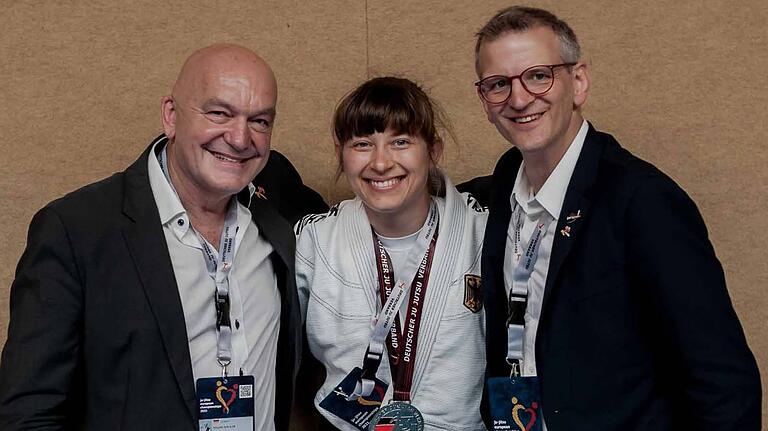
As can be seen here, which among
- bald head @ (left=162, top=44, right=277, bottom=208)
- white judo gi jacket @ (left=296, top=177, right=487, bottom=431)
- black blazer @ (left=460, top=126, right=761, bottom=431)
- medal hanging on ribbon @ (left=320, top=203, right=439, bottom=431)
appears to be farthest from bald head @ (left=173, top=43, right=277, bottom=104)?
black blazer @ (left=460, top=126, right=761, bottom=431)

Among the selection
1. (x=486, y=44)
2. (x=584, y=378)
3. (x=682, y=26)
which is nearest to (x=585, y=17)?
(x=682, y=26)

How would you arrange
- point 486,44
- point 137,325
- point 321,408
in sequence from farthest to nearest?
1. point 321,408
2. point 486,44
3. point 137,325

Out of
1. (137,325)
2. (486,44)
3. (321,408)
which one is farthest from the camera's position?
(321,408)

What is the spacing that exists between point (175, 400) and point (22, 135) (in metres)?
1.51

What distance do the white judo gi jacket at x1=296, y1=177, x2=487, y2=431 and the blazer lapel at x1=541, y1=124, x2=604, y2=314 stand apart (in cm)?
42

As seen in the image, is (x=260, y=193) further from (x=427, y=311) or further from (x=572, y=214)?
(x=572, y=214)

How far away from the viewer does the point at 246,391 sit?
228cm

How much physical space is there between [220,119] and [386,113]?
51 cm

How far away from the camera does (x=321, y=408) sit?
2.56m

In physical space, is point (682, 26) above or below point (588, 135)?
above

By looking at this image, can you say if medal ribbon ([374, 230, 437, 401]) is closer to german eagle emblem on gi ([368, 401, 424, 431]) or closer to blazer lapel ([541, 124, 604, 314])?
german eagle emblem on gi ([368, 401, 424, 431])

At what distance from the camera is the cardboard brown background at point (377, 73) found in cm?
309

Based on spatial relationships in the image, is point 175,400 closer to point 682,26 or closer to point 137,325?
point 137,325

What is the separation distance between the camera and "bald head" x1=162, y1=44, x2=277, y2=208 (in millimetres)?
2268
